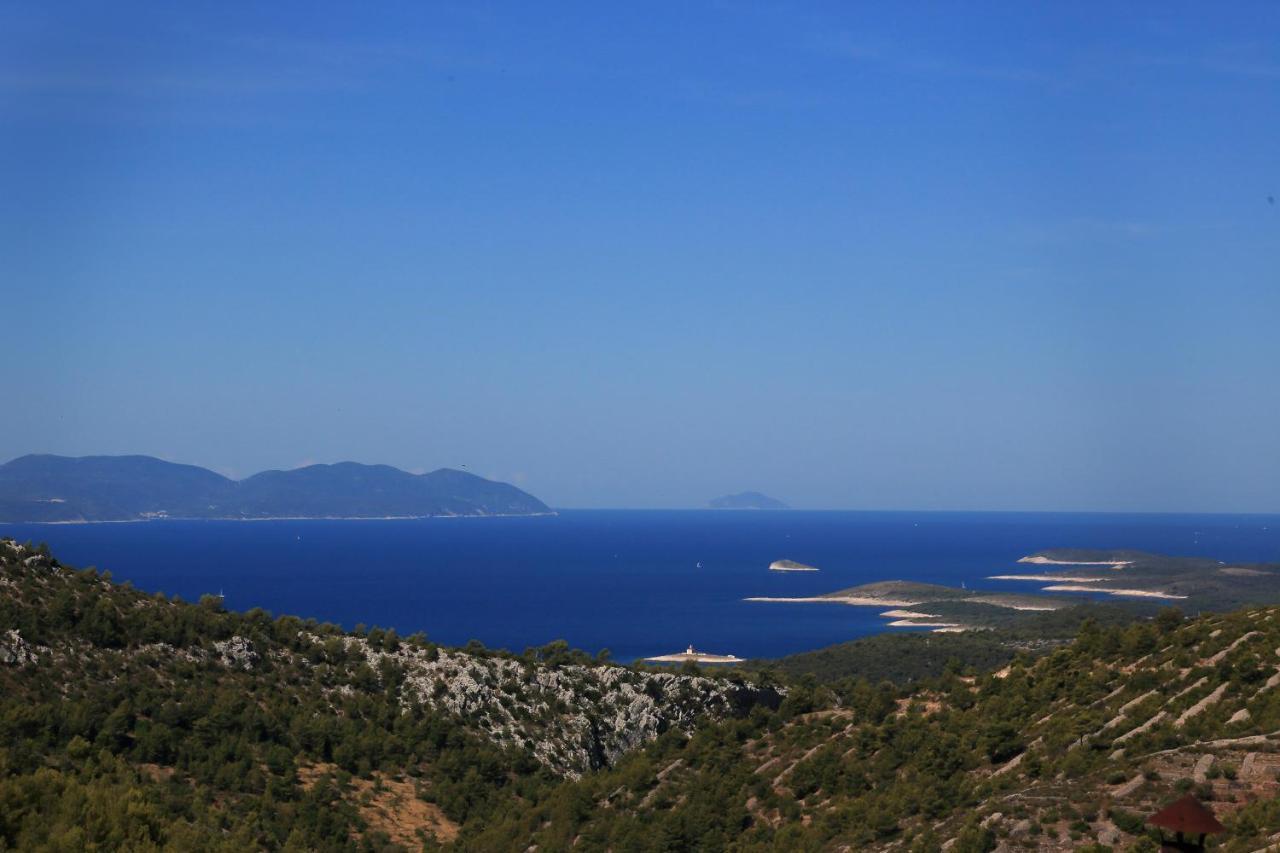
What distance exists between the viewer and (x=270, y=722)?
156 ft

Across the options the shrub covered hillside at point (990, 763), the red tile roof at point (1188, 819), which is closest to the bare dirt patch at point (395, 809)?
the shrub covered hillside at point (990, 763)

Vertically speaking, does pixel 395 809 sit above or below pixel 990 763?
below

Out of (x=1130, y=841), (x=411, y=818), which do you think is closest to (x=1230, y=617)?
(x=1130, y=841)

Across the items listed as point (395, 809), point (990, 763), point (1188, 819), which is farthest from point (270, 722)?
point (1188, 819)

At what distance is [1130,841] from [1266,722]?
6.88 metres

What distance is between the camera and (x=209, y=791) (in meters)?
41.5

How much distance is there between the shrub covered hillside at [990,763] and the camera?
29.2m

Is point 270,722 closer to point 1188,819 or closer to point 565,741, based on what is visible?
point 565,741

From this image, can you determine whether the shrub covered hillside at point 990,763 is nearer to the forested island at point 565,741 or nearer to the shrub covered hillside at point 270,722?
the forested island at point 565,741

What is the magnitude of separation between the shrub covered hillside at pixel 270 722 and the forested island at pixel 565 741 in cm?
11

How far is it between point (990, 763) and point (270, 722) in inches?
1010

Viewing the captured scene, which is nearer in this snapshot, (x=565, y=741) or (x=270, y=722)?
(x=270, y=722)

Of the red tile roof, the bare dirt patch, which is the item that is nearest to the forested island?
the bare dirt patch

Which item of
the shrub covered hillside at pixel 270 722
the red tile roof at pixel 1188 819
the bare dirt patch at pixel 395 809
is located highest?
the red tile roof at pixel 1188 819
